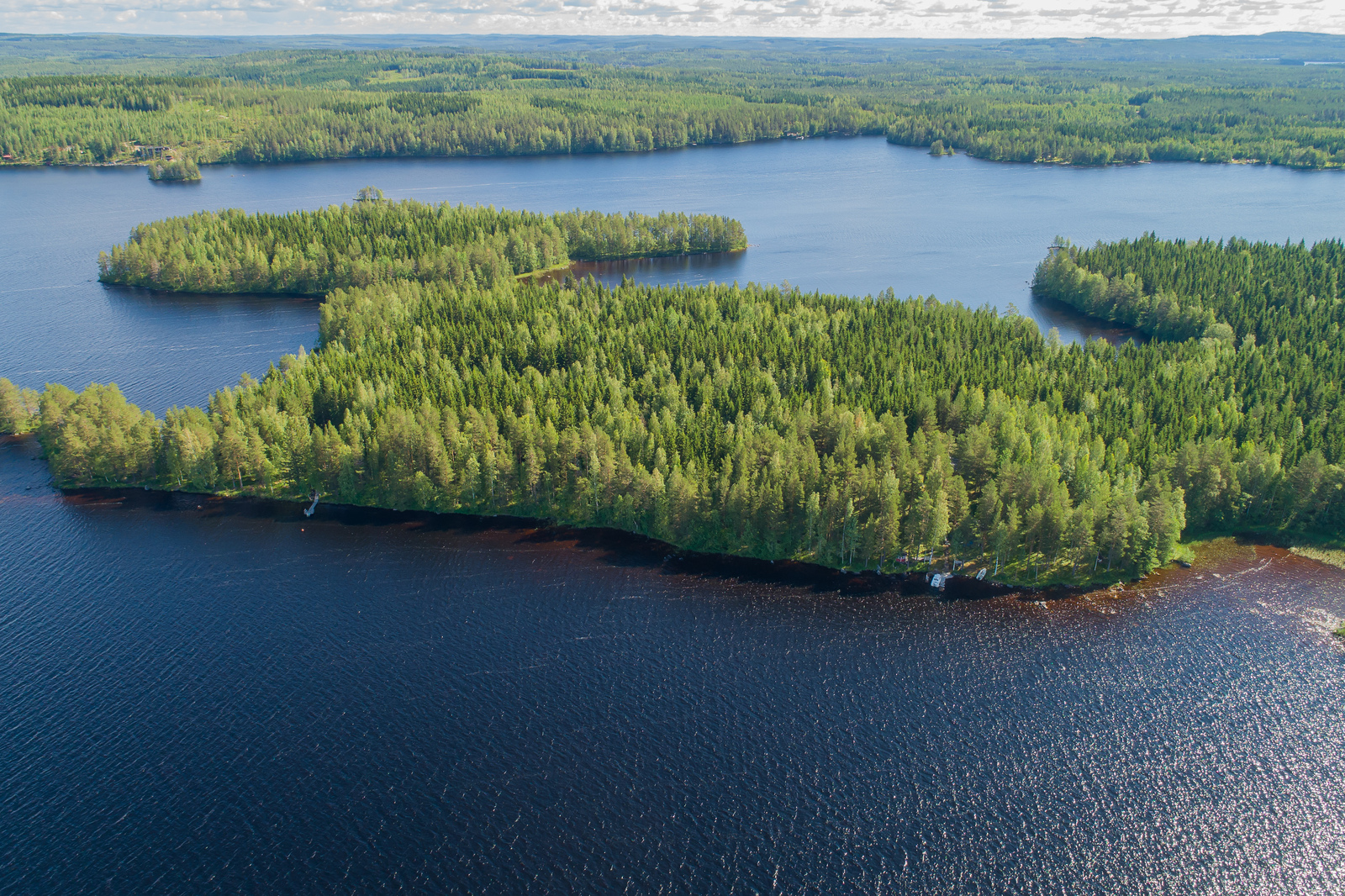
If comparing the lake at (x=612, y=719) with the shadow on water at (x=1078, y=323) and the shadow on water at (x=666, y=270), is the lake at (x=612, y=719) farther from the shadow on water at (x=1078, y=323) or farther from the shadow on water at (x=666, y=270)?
the shadow on water at (x=666, y=270)

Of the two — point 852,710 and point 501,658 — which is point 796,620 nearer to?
point 852,710

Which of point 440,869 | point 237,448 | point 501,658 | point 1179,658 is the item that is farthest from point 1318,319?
point 237,448

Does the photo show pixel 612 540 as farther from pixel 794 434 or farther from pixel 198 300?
pixel 198 300

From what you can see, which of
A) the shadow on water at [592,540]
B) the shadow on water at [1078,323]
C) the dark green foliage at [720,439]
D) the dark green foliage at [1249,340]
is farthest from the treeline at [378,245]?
the dark green foliage at [1249,340]

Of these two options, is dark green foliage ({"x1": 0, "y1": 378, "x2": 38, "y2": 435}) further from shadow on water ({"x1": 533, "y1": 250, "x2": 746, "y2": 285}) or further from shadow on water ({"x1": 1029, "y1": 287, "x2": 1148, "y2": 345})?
shadow on water ({"x1": 1029, "y1": 287, "x2": 1148, "y2": 345})

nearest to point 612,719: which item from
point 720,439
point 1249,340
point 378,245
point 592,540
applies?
point 592,540

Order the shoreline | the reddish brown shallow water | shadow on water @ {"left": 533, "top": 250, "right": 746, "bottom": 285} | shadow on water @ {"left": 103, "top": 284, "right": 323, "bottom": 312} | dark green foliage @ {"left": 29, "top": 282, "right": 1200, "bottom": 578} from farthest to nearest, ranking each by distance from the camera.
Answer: shadow on water @ {"left": 533, "top": 250, "right": 746, "bottom": 285} < shadow on water @ {"left": 103, "top": 284, "right": 323, "bottom": 312} < dark green foliage @ {"left": 29, "top": 282, "right": 1200, "bottom": 578} < the shoreline < the reddish brown shallow water

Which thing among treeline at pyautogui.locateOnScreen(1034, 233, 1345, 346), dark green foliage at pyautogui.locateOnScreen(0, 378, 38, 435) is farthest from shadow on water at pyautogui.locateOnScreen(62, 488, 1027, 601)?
treeline at pyautogui.locateOnScreen(1034, 233, 1345, 346)
